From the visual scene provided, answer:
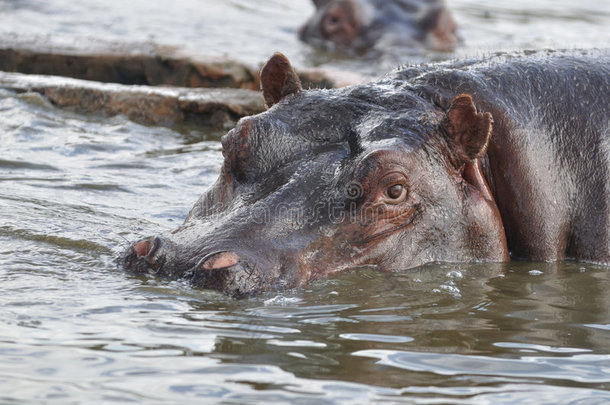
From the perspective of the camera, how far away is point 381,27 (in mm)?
15797

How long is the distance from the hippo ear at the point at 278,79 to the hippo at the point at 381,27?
9.49 m

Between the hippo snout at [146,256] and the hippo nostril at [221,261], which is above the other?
the hippo nostril at [221,261]

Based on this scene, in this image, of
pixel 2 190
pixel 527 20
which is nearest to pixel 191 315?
pixel 2 190

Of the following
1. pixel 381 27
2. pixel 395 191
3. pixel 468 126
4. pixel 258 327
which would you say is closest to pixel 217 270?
pixel 258 327

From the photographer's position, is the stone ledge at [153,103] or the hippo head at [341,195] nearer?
the hippo head at [341,195]

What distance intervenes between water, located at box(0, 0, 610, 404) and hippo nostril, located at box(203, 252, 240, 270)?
5.6 inches

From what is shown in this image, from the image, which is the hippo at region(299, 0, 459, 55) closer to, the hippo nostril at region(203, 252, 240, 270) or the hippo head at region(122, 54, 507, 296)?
the hippo head at region(122, 54, 507, 296)

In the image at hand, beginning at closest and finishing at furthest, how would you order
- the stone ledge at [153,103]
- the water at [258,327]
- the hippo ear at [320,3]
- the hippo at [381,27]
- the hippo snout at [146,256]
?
the water at [258,327], the hippo snout at [146,256], the stone ledge at [153,103], the hippo at [381,27], the hippo ear at [320,3]

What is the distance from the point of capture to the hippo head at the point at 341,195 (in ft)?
15.8

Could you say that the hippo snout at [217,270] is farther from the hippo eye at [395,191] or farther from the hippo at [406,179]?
the hippo eye at [395,191]

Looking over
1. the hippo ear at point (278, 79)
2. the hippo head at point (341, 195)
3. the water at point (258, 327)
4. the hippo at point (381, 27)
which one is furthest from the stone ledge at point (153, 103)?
the hippo at point (381, 27)

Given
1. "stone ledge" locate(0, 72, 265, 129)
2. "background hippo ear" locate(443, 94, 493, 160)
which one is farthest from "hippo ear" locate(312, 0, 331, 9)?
"background hippo ear" locate(443, 94, 493, 160)

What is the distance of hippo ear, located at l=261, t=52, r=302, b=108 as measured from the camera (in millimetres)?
5742

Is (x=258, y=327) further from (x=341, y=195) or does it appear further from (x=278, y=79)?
(x=278, y=79)
